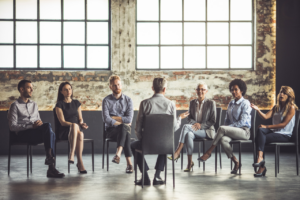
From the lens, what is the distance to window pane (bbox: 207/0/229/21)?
7.70 m

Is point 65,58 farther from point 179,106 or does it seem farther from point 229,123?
point 229,123

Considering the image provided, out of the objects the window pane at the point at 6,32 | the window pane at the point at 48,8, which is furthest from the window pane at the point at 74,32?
the window pane at the point at 6,32

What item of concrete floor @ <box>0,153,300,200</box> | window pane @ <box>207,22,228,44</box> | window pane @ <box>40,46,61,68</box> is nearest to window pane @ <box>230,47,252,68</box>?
window pane @ <box>207,22,228,44</box>

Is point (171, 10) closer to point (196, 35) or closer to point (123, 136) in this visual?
point (196, 35)

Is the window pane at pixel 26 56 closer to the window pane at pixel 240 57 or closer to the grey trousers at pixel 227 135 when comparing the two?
the window pane at pixel 240 57

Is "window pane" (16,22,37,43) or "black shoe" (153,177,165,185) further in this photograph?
"window pane" (16,22,37,43)

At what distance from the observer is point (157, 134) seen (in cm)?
380

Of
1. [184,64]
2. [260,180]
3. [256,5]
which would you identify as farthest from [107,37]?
[260,180]

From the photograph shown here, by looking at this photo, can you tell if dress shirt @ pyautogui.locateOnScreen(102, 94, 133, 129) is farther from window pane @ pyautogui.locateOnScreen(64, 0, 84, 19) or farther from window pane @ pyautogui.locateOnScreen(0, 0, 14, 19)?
window pane @ pyautogui.locateOnScreen(0, 0, 14, 19)

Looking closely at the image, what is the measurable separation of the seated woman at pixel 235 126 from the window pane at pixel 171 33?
2.85 meters

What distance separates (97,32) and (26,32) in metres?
1.44

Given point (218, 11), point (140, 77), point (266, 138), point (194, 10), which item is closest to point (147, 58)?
point (140, 77)

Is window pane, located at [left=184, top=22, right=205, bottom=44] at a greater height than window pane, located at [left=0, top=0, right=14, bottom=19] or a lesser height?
lesser

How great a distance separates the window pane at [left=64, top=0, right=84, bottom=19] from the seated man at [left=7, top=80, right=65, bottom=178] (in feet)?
10.2
